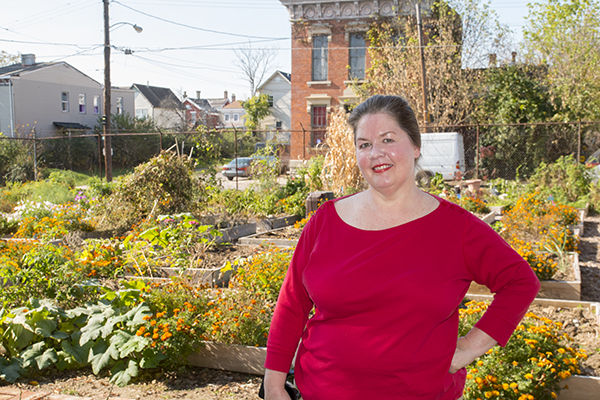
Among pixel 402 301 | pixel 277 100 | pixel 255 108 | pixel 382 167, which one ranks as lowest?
pixel 402 301

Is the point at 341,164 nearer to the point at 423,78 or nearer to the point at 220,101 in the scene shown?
the point at 423,78

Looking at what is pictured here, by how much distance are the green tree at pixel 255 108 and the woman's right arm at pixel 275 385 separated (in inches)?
1680

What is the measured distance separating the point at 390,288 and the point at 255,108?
143 feet

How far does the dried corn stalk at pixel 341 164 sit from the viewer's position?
11.8 meters

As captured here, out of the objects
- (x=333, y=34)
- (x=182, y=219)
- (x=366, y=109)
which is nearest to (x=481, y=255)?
(x=366, y=109)

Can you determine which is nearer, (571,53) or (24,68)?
(571,53)

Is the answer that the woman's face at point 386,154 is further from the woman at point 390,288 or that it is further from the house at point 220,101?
the house at point 220,101

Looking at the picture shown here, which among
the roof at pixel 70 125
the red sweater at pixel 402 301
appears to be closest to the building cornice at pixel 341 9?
the roof at pixel 70 125

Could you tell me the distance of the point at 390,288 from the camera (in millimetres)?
1601

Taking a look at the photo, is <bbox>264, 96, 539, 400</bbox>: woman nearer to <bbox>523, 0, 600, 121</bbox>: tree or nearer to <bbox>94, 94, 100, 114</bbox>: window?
<bbox>523, 0, 600, 121</bbox>: tree

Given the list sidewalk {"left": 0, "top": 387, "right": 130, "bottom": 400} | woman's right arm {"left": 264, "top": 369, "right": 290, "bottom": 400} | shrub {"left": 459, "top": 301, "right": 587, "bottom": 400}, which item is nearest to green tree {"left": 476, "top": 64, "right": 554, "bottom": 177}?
shrub {"left": 459, "top": 301, "right": 587, "bottom": 400}

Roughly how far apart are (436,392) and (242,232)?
24.3ft

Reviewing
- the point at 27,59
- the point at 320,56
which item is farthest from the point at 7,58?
the point at 320,56

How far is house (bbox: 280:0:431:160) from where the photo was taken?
25.3 m
